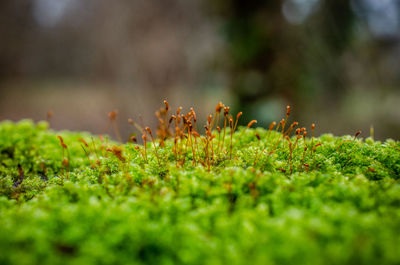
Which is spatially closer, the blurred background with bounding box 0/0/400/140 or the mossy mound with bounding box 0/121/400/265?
the mossy mound with bounding box 0/121/400/265

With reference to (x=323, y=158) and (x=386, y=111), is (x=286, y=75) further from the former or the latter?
(x=386, y=111)

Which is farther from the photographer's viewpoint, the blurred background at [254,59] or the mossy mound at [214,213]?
the blurred background at [254,59]

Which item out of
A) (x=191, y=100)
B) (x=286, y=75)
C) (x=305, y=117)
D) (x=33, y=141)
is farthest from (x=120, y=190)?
(x=191, y=100)

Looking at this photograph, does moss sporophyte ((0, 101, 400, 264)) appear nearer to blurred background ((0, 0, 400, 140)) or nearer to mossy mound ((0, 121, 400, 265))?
mossy mound ((0, 121, 400, 265))

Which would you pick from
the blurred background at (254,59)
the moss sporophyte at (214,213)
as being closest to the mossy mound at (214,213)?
the moss sporophyte at (214,213)

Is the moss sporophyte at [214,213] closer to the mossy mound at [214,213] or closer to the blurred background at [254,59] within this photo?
the mossy mound at [214,213]

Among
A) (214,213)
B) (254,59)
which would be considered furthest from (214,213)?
(254,59)

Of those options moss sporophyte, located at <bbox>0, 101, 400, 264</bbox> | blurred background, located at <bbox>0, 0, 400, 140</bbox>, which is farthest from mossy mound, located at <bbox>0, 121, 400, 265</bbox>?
blurred background, located at <bbox>0, 0, 400, 140</bbox>
